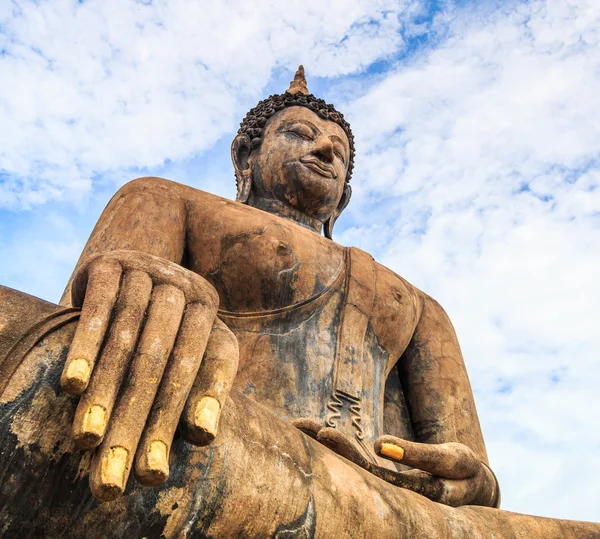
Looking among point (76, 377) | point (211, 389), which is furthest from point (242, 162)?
point (76, 377)

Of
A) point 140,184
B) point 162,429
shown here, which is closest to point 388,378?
point 140,184

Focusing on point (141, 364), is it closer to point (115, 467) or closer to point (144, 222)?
point (115, 467)

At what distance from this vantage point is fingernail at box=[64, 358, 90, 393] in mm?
2787

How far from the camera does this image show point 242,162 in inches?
281

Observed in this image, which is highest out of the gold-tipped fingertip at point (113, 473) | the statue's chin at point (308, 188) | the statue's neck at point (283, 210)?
the statue's chin at point (308, 188)

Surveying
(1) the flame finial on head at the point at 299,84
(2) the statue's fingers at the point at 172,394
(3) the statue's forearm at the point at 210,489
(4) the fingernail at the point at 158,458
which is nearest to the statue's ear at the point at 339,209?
(1) the flame finial on head at the point at 299,84

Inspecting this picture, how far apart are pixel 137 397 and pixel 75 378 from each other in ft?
0.81

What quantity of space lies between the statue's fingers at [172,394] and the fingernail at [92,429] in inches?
6.5

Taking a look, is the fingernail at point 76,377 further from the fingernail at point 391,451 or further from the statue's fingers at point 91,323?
the fingernail at point 391,451

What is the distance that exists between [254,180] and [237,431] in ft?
12.2

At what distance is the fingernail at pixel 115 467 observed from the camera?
8.81ft

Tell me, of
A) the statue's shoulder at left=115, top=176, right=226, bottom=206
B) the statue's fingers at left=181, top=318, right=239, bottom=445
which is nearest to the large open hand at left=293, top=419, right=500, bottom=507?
the statue's fingers at left=181, top=318, right=239, bottom=445

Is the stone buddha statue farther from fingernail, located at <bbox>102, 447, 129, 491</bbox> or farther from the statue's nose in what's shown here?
the statue's nose

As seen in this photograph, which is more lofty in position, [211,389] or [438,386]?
[438,386]
